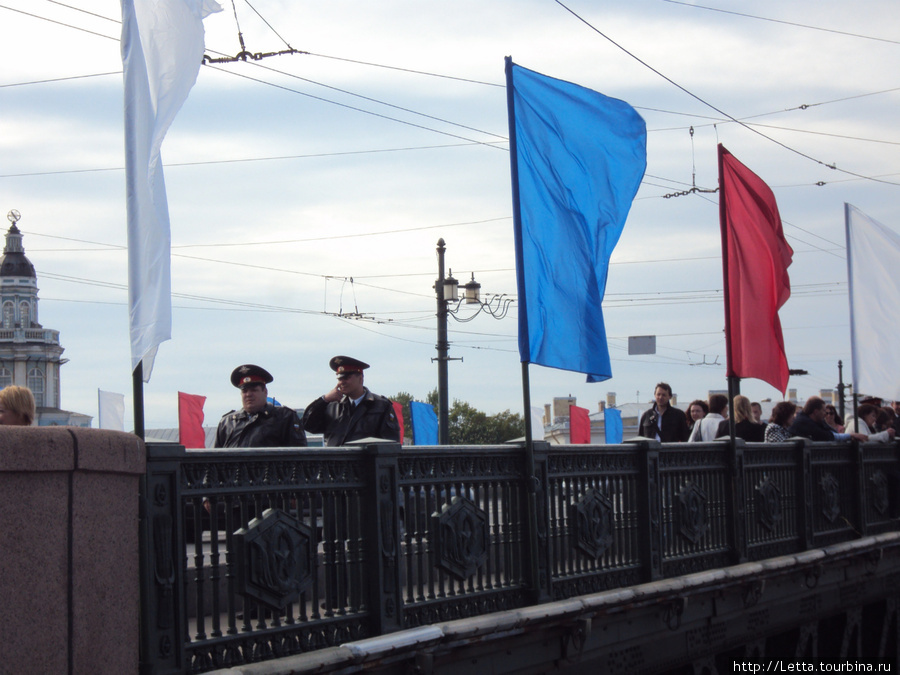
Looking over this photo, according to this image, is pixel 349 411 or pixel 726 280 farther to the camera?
pixel 726 280

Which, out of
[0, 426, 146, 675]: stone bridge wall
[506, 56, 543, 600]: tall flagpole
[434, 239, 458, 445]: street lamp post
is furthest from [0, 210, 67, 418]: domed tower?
[0, 426, 146, 675]: stone bridge wall

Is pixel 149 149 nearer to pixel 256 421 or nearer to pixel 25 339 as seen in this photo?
pixel 256 421

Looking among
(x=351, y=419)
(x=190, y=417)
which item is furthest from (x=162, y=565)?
(x=190, y=417)

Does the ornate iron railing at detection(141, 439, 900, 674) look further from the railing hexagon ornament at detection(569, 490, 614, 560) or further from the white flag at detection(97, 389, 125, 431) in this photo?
the white flag at detection(97, 389, 125, 431)

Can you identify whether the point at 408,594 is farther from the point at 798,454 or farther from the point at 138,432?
the point at 798,454

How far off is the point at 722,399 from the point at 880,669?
4.37m

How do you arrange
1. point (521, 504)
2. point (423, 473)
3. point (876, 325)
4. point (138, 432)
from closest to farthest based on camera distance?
1. point (138, 432)
2. point (423, 473)
3. point (521, 504)
4. point (876, 325)

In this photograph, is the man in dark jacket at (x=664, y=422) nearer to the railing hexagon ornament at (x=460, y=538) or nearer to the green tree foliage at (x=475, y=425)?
the railing hexagon ornament at (x=460, y=538)

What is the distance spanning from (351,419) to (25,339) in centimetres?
10715

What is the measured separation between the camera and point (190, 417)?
21469 millimetres

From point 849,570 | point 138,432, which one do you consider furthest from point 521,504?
point 849,570

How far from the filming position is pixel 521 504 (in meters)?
6.89

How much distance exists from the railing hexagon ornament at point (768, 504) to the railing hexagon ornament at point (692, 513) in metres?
1.16

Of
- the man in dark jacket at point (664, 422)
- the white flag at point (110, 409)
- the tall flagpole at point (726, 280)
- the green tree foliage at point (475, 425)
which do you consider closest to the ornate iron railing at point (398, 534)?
the tall flagpole at point (726, 280)
